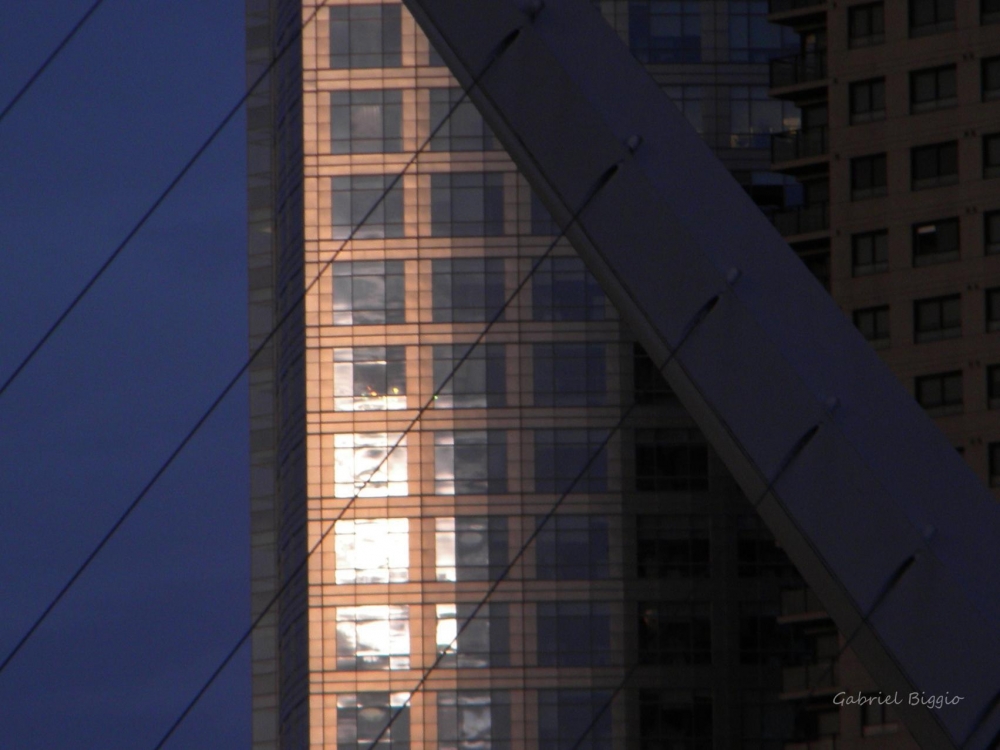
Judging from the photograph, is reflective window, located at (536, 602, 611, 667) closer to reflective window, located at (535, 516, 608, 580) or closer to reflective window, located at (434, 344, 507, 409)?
reflective window, located at (535, 516, 608, 580)

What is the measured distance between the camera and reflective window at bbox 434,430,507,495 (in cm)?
4322

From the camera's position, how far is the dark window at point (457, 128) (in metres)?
47.2

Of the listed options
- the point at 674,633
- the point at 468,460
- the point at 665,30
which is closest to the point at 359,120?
the point at 468,460

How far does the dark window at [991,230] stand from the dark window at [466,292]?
48.6ft

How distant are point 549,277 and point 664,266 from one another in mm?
36904

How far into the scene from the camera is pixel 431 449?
147 feet

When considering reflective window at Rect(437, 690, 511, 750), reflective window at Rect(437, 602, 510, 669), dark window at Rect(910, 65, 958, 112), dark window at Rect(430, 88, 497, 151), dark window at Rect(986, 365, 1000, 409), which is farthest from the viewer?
dark window at Rect(910, 65, 958, 112)

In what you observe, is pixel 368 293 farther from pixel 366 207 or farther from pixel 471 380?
pixel 471 380

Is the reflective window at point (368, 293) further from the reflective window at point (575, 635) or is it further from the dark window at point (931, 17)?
the dark window at point (931, 17)

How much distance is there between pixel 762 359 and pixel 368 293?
37887 mm

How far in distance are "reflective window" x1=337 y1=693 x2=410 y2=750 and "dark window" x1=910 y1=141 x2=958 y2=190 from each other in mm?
22257

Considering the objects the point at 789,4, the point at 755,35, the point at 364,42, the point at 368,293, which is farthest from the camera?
the point at 789,4

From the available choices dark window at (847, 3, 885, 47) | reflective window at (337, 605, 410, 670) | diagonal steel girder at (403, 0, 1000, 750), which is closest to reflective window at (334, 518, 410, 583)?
reflective window at (337, 605, 410, 670)

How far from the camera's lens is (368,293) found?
46.3 m
